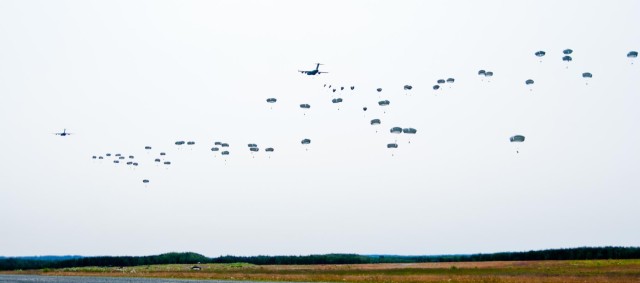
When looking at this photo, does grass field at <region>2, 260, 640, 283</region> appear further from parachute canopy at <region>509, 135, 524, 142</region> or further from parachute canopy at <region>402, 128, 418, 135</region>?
parachute canopy at <region>402, 128, 418, 135</region>

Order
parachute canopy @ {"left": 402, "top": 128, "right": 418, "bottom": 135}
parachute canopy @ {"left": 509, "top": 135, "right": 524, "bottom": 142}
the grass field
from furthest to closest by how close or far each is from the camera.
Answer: parachute canopy @ {"left": 402, "top": 128, "right": 418, "bottom": 135}, parachute canopy @ {"left": 509, "top": 135, "right": 524, "bottom": 142}, the grass field

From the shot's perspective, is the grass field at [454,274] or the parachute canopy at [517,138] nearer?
the grass field at [454,274]

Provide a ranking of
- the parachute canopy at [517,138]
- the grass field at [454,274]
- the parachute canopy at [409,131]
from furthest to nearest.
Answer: the parachute canopy at [409,131] < the parachute canopy at [517,138] < the grass field at [454,274]

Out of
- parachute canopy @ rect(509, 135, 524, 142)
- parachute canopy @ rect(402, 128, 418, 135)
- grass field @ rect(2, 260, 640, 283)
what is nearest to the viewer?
grass field @ rect(2, 260, 640, 283)

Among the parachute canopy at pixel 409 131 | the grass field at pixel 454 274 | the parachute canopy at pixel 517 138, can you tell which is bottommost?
the grass field at pixel 454 274

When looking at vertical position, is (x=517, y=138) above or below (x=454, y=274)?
above

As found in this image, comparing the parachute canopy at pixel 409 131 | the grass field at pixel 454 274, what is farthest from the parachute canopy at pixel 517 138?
the grass field at pixel 454 274

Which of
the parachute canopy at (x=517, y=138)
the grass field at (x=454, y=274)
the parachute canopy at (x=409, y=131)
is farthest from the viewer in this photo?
the parachute canopy at (x=409, y=131)

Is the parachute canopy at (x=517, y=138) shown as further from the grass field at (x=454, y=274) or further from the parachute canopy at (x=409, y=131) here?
the grass field at (x=454, y=274)

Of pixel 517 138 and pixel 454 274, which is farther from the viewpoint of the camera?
pixel 454 274

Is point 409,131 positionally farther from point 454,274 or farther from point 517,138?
point 454,274

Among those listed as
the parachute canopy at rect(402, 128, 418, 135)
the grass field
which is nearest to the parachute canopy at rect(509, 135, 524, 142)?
the parachute canopy at rect(402, 128, 418, 135)

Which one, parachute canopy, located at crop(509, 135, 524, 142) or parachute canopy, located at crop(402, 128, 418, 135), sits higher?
parachute canopy, located at crop(402, 128, 418, 135)

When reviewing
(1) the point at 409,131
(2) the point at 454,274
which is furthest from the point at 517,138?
(2) the point at 454,274
